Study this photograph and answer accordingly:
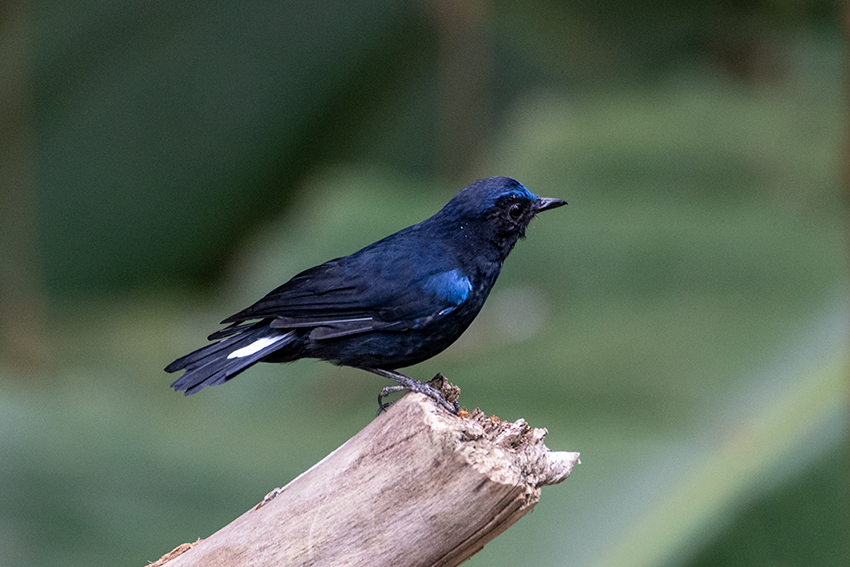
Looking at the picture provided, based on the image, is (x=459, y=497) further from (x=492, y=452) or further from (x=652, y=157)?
(x=652, y=157)

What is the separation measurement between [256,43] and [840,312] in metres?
4.04

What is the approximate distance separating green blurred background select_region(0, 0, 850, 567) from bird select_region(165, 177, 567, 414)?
116 centimetres

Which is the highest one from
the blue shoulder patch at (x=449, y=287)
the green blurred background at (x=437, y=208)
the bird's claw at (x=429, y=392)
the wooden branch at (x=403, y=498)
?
the green blurred background at (x=437, y=208)

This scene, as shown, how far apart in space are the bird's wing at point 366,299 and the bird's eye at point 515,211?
30cm

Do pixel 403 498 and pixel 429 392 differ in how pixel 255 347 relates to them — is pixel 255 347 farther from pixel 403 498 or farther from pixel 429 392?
pixel 403 498

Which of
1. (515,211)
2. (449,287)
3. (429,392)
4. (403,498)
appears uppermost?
(515,211)

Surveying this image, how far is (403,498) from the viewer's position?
191 cm

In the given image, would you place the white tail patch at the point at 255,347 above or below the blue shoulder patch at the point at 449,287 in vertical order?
above

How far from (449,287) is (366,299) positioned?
229 mm

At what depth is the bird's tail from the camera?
7.78 ft

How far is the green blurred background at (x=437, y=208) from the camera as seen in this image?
146 inches

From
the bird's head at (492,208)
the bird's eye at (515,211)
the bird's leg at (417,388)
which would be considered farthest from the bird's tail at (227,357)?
the bird's eye at (515,211)

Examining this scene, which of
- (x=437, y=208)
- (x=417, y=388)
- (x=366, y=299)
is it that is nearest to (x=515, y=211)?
(x=366, y=299)

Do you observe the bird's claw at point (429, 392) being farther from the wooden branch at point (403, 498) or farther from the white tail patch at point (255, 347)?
the white tail patch at point (255, 347)
